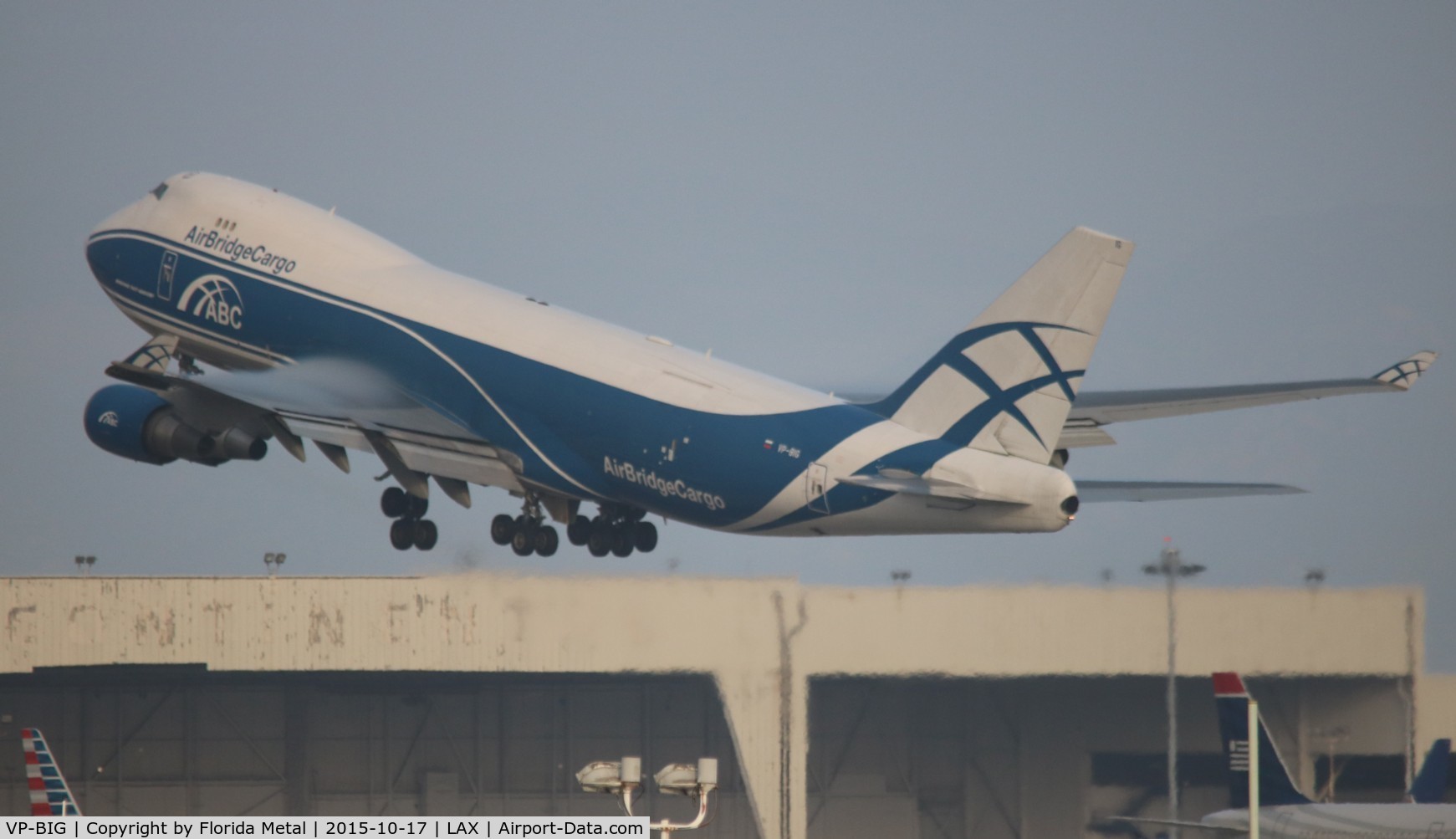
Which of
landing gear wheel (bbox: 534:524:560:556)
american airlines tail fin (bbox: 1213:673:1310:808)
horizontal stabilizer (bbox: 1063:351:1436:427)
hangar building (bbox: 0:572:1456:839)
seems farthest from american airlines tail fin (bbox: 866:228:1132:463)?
hangar building (bbox: 0:572:1456:839)

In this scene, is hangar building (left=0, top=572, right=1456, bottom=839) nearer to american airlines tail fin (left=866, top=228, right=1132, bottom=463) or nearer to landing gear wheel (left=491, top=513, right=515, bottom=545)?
landing gear wheel (left=491, top=513, right=515, bottom=545)

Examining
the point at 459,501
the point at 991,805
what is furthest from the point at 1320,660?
the point at 459,501

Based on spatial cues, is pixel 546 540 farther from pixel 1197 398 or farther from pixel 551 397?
pixel 1197 398

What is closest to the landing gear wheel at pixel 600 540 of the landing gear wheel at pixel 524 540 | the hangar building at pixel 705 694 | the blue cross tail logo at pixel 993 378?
the landing gear wheel at pixel 524 540

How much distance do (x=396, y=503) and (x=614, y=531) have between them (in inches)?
190

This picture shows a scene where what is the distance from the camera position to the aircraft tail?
4784 centimetres

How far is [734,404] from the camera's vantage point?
3400 centimetres

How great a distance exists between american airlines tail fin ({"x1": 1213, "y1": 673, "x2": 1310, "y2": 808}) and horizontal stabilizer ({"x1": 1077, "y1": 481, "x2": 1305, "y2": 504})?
14474 mm

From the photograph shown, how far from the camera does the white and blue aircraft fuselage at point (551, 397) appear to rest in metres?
30.7

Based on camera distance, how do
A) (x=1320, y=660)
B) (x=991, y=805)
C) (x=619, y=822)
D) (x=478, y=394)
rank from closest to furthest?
(x=619, y=822) < (x=478, y=394) < (x=1320, y=660) < (x=991, y=805)

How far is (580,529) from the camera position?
40.6 metres

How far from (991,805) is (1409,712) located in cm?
1480

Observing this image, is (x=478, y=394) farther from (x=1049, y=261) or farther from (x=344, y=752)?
(x=344, y=752)

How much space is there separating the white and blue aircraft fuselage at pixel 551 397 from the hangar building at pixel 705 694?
17.2m
